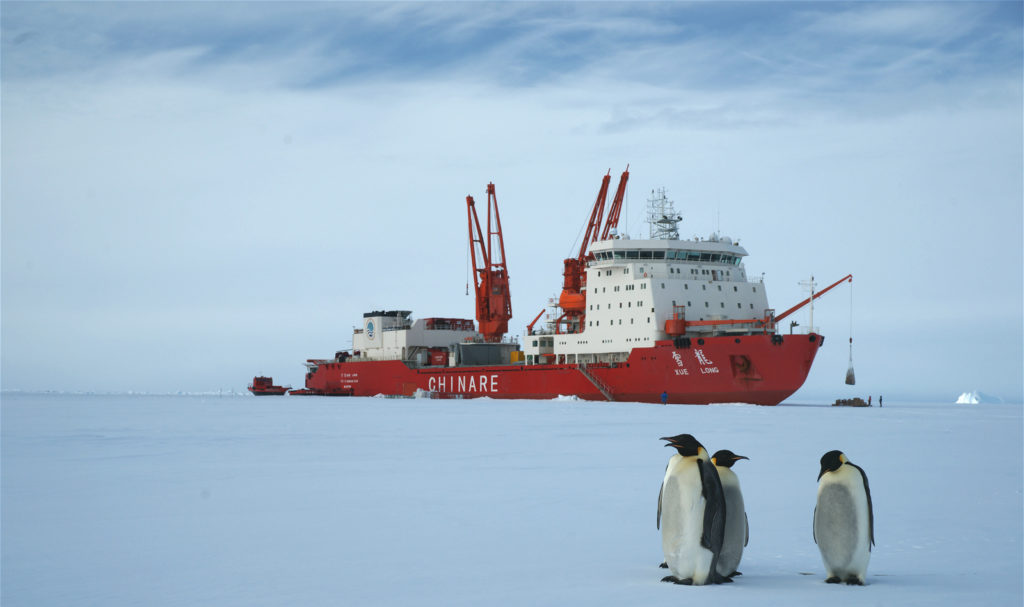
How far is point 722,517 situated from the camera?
674cm

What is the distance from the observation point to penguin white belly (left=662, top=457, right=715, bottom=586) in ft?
22.1

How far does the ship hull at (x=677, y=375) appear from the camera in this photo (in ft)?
118

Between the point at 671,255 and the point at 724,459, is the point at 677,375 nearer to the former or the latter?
the point at 671,255

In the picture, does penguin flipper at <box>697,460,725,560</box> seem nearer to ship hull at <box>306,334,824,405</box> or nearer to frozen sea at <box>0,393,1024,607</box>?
frozen sea at <box>0,393,1024,607</box>

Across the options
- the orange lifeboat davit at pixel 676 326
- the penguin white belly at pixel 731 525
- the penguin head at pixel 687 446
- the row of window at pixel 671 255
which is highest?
the row of window at pixel 671 255

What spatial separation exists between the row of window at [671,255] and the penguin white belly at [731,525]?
34.5 m

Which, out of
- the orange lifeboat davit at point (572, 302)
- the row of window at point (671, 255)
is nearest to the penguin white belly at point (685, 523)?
the row of window at point (671, 255)

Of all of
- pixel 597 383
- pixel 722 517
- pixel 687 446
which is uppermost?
pixel 597 383

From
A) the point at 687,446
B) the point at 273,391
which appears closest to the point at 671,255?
the point at 687,446

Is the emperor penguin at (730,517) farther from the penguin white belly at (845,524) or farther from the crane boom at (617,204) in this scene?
the crane boom at (617,204)

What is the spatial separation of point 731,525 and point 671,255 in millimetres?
34904

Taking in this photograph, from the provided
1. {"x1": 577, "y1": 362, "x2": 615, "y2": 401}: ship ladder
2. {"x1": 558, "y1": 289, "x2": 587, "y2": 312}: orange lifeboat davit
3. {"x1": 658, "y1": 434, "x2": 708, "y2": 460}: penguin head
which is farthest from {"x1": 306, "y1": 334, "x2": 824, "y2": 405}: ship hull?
{"x1": 658, "y1": 434, "x2": 708, "y2": 460}: penguin head

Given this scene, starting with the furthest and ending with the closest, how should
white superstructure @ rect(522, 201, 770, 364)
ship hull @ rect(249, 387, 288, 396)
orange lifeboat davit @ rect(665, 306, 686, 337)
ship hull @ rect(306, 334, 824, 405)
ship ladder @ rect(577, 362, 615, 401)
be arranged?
ship hull @ rect(249, 387, 288, 396) < ship ladder @ rect(577, 362, 615, 401) < white superstructure @ rect(522, 201, 770, 364) < orange lifeboat davit @ rect(665, 306, 686, 337) < ship hull @ rect(306, 334, 824, 405)

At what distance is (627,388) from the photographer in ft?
133
